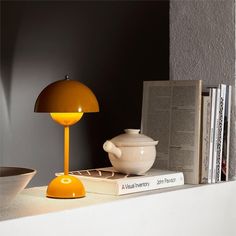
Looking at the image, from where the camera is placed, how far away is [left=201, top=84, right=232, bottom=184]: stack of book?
60.8 inches

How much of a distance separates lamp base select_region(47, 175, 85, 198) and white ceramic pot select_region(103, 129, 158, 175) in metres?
0.13

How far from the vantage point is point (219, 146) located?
1567 millimetres

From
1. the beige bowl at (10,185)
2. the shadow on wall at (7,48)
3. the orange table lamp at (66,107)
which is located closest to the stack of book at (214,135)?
the orange table lamp at (66,107)

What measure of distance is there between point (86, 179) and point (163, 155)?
296 millimetres

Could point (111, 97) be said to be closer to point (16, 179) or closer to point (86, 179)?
point (86, 179)

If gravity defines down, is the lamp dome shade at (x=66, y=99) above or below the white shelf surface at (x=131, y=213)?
above

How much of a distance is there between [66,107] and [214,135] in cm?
49

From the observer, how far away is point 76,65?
10.3 ft

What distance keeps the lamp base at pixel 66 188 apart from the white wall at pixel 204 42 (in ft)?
1.75

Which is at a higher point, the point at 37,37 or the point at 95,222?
the point at 37,37

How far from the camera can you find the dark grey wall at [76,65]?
2904 mm

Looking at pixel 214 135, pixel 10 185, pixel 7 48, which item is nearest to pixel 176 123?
pixel 214 135

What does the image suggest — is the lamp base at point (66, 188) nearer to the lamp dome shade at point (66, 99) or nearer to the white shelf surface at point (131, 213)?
the white shelf surface at point (131, 213)

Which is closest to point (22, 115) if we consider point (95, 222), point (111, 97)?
point (111, 97)
